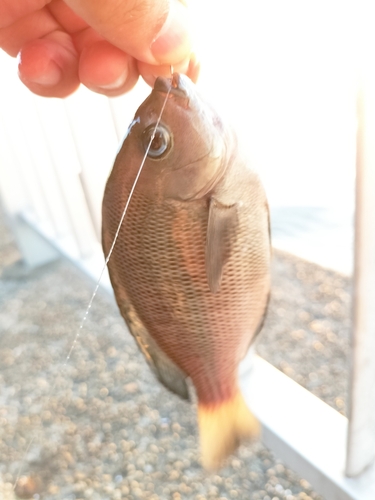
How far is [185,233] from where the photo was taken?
0.39m

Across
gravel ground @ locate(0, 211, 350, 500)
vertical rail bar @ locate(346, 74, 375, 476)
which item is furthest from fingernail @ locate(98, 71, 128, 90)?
gravel ground @ locate(0, 211, 350, 500)

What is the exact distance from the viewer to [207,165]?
1.23ft

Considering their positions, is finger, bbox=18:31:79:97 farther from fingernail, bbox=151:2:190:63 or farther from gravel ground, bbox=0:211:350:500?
gravel ground, bbox=0:211:350:500

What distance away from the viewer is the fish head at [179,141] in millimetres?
358

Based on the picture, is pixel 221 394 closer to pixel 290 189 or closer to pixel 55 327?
pixel 290 189

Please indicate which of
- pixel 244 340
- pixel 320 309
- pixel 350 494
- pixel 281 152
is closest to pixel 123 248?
pixel 244 340

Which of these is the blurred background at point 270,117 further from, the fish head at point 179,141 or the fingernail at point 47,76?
the fingernail at point 47,76

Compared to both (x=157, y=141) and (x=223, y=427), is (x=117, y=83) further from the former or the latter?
(x=223, y=427)

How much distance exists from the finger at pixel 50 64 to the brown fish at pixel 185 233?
0.23m

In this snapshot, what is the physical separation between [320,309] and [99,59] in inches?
28.1

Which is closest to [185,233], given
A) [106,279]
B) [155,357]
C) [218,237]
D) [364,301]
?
[218,237]

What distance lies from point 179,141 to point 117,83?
154 millimetres

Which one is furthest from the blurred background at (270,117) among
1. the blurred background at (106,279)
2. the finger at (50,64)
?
the finger at (50,64)

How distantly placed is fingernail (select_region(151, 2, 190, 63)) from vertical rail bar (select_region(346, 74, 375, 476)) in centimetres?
15
